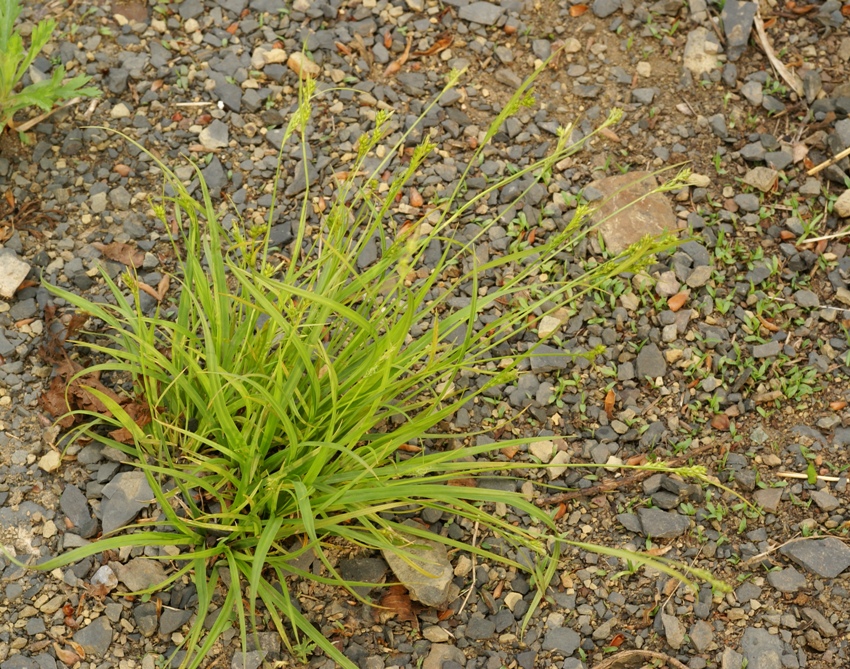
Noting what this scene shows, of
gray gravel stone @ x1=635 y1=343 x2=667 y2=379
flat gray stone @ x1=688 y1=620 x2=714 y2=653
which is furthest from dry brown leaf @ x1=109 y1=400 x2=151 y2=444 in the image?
flat gray stone @ x1=688 y1=620 x2=714 y2=653

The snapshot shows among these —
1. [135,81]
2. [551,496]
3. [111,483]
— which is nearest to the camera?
[111,483]

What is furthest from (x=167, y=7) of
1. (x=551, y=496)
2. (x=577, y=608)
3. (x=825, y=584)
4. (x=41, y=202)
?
(x=825, y=584)

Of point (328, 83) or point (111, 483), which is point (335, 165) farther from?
point (111, 483)

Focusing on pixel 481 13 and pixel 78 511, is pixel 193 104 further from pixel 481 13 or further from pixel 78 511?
pixel 78 511

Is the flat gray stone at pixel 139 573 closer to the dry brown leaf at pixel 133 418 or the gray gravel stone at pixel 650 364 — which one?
the dry brown leaf at pixel 133 418

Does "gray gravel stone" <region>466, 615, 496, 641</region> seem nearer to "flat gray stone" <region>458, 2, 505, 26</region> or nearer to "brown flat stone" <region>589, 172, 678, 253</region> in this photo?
"brown flat stone" <region>589, 172, 678, 253</region>

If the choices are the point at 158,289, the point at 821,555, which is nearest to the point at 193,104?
the point at 158,289

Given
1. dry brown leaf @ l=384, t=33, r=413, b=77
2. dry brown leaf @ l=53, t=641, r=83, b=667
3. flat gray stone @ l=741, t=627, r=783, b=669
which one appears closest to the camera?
dry brown leaf @ l=53, t=641, r=83, b=667
